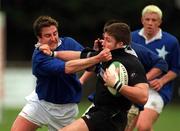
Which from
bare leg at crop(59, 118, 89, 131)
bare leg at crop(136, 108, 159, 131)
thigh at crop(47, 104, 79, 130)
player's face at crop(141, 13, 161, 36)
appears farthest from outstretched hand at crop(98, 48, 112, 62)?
player's face at crop(141, 13, 161, 36)

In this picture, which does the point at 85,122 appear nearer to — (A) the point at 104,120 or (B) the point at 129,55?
(A) the point at 104,120

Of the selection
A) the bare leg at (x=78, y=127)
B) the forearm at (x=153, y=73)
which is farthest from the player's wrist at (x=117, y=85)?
the forearm at (x=153, y=73)

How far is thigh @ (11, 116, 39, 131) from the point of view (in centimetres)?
1060

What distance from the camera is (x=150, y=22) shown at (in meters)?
12.1

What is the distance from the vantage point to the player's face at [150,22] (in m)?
12.1

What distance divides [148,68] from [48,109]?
5.66ft

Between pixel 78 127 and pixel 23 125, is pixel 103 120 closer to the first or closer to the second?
pixel 78 127

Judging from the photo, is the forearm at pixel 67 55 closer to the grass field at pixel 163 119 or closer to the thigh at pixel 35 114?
the thigh at pixel 35 114

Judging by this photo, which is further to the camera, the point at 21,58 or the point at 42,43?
the point at 21,58

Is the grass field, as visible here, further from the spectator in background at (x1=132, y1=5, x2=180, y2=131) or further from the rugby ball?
the rugby ball

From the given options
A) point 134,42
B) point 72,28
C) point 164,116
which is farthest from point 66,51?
point 72,28

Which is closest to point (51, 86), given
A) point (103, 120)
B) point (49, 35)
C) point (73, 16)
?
point (49, 35)

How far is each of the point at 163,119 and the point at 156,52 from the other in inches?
332

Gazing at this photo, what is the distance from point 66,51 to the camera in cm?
1039
